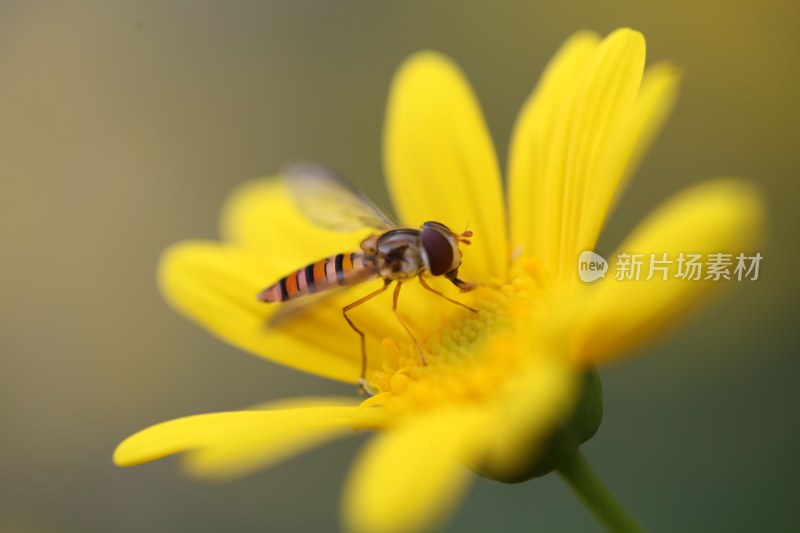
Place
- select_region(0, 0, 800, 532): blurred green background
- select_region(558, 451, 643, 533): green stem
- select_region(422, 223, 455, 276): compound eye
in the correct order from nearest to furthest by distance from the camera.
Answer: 1. select_region(558, 451, 643, 533): green stem
2. select_region(422, 223, 455, 276): compound eye
3. select_region(0, 0, 800, 532): blurred green background

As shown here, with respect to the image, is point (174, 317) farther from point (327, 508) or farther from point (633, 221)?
point (633, 221)

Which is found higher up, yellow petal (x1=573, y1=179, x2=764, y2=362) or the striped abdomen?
yellow petal (x1=573, y1=179, x2=764, y2=362)

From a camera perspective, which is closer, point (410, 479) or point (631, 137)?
point (410, 479)

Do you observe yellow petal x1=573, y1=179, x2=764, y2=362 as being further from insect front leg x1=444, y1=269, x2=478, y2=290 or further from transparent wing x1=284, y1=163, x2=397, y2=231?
transparent wing x1=284, y1=163, x2=397, y2=231

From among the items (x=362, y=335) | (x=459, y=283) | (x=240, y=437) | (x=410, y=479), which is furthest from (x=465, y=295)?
(x=410, y=479)

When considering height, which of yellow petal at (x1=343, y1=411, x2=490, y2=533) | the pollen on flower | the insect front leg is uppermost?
yellow petal at (x1=343, y1=411, x2=490, y2=533)

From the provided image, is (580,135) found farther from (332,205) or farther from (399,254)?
(332,205)

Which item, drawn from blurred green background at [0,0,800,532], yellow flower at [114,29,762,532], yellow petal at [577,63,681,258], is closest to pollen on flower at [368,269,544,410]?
yellow flower at [114,29,762,532]
